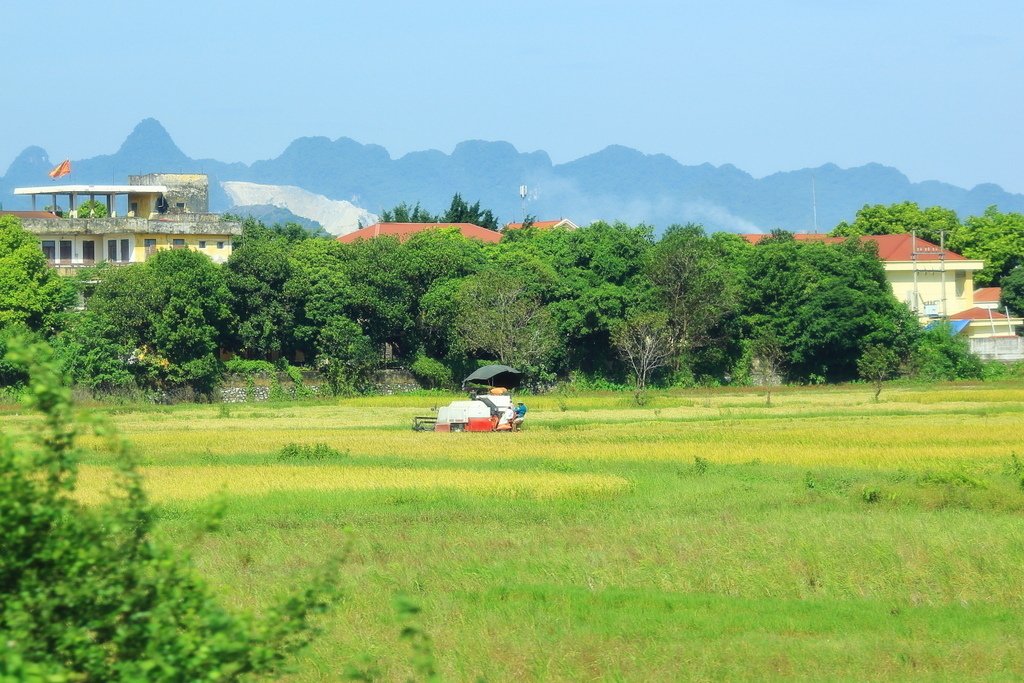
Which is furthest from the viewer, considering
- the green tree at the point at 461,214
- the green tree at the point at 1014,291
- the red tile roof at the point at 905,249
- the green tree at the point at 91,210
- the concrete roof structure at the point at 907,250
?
the green tree at the point at 461,214

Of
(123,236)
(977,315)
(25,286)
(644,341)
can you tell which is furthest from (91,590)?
(977,315)

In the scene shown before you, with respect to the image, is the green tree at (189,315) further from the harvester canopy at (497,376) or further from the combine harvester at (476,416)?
the combine harvester at (476,416)

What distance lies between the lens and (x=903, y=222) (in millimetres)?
83750

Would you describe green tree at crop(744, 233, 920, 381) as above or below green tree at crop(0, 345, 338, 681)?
above

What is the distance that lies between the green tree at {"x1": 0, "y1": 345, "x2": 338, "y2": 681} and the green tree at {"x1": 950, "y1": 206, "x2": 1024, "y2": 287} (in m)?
77.3

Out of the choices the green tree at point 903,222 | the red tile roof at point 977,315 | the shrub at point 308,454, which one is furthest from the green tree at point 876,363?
the shrub at point 308,454

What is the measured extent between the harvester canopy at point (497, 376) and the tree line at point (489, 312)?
7.68 metres

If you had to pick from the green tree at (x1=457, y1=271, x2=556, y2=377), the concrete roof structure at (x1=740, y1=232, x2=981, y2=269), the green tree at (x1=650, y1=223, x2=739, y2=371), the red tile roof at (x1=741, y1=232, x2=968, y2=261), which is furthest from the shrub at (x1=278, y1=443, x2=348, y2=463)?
the red tile roof at (x1=741, y1=232, x2=968, y2=261)

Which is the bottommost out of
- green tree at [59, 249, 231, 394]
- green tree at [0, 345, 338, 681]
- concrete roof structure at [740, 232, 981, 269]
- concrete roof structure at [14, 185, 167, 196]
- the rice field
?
the rice field

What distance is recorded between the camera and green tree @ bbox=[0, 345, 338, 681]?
569 cm

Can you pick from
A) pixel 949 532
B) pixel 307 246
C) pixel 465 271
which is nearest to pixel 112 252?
pixel 307 246

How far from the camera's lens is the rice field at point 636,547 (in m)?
10.4

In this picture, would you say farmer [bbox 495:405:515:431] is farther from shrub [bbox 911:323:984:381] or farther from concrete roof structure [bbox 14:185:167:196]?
concrete roof structure [bbox 14:185:167:196]

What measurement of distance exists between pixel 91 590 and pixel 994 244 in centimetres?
7867
